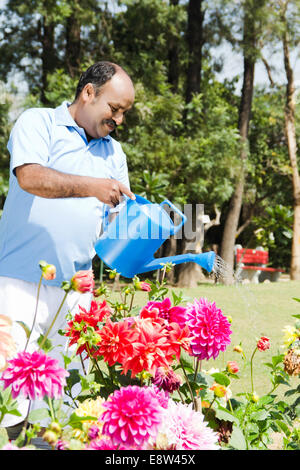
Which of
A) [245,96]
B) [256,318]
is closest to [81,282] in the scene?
[256,318]

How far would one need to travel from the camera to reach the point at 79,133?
1.82m

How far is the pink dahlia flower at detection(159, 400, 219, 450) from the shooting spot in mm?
860

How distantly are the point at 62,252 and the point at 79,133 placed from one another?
1.37 feet

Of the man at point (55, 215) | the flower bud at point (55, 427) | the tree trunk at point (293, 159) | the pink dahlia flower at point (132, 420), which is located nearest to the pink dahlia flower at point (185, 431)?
the pink dahlia flower at point (132, 420)

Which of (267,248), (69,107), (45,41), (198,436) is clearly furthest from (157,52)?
(198,436)

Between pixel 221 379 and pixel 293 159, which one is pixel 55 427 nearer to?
pixel 221 379

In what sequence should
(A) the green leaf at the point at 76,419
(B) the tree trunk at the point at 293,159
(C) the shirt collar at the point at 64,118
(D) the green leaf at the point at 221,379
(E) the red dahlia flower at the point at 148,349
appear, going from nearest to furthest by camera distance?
(A) the green leaf at the point at 76,419 < (E) the red dahlia flower at the point at 148,349 < (D) the green leaf at the point at 221,379 < (C) the shirt collar at the point at 64,118 < (B) the tree trunk at the point at 293,159

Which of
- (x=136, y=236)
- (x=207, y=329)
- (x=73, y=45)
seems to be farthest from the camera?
(x=73, y=45)

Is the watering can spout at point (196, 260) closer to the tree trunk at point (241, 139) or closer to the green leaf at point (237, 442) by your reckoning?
the green leaf at point (237, 442)

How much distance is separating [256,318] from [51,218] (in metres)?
5.01

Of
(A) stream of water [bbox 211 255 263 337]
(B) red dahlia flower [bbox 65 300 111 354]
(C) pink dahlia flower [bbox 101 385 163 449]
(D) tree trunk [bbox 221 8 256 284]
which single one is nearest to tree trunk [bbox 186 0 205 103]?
(D) tree trunk [bbox 221 8 256 284]

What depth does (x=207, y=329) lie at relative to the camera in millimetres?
1134

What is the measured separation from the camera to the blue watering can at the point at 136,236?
4.75 ft
